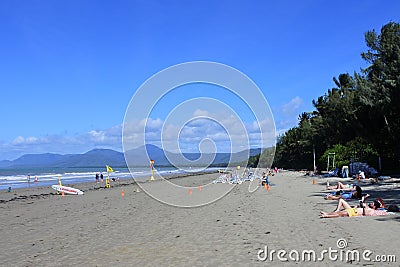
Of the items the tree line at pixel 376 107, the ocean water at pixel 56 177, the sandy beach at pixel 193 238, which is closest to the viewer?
the sandy beach at pixel 193 238

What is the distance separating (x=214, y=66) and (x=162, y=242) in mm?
7730

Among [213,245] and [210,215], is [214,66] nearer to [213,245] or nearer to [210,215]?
[210,215]

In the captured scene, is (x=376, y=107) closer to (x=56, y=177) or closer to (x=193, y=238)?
(x=193, y=238)

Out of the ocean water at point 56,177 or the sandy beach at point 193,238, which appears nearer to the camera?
the sandy beach at point 193,238

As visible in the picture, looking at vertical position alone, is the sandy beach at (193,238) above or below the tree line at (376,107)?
below

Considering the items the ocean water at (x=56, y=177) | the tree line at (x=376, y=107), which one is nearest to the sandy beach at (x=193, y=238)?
the tree line at (x=376, y=107)

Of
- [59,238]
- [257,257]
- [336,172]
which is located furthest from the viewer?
[336,172]

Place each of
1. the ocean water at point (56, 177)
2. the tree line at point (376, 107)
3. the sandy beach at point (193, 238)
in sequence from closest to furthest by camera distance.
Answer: the sandy beach at point (193, 238) → the tree line at point (376, 107) → the ocean water at point (56, 177)

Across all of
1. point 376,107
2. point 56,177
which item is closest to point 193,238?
point 376,107

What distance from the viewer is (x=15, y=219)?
17125 mm

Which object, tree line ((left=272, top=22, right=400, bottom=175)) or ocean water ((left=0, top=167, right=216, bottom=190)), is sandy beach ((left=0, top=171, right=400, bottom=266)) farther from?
ocean water ((left=0, top=167, right=216, bottom=190))

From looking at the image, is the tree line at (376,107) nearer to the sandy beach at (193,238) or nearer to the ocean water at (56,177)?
the sandy beach at (193,238)

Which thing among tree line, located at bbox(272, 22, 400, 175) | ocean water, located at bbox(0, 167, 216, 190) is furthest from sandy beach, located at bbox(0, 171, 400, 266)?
ocean water, located at bbox(0, 167, 216, 190)

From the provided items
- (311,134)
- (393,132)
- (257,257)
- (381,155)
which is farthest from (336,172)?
(257,257)
